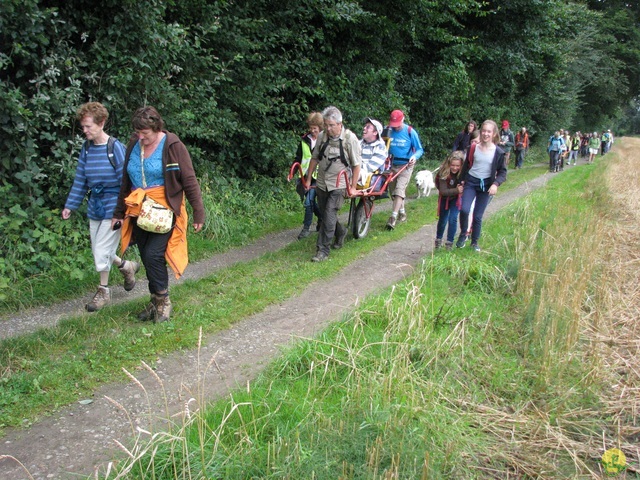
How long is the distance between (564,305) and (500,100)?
2141 cm

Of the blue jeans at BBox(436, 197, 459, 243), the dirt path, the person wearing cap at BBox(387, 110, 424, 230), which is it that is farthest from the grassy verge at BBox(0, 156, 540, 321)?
the blue jeans at BBox(436, 197, 459, 243)

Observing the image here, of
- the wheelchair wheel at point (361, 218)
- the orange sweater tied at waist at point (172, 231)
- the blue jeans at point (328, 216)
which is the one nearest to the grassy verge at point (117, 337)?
the blue jeans at point (328, 216)

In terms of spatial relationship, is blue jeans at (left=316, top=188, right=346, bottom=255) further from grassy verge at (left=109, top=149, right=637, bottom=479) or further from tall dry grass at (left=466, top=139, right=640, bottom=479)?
tall dry grass at (left=466, top=139, right=640, bottom=479)

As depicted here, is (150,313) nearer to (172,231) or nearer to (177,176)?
(172,231)

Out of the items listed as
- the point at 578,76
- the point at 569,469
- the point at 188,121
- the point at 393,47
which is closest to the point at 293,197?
the point at 188,121

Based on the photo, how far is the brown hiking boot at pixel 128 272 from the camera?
5.79m

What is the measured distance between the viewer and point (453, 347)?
14.5ft

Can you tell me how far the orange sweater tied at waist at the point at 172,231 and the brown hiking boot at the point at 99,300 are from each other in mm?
627

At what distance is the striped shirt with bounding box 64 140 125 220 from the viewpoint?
207 inches

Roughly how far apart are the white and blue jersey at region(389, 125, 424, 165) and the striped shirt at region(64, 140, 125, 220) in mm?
5510

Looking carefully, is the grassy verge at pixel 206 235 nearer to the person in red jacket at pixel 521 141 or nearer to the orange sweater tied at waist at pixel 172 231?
the orange sweater tied at waist at pixel 172 231

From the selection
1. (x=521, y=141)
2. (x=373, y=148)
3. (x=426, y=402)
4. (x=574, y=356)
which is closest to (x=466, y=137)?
(x=373, y=148)

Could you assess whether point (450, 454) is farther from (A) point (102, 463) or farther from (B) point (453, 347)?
(A) point (102, 463)

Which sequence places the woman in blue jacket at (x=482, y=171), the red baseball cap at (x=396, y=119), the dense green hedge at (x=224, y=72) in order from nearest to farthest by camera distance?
the dense green hedge at (x=224, y=72) < the woman in blue jacket at (x=482, y=171) < the red baseball cap at (x=396, y=119)
